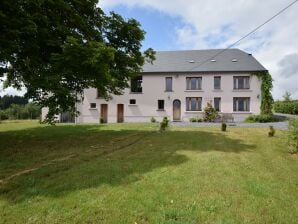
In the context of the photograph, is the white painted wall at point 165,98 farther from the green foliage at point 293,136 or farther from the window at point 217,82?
the green foliage at point 293,136

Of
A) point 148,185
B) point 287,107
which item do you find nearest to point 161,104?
point 287,107

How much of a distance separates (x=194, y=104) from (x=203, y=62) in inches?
221

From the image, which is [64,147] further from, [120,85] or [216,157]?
[216,157]

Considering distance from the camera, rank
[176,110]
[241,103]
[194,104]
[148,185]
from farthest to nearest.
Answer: [176,110] < [194,104] < [241,103] < [148,185]

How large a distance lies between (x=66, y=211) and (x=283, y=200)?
517 centimetres

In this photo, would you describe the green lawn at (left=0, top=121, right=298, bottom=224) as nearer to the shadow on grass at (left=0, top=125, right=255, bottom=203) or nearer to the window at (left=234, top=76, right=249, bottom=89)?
the shadow on grass at (left=0, top=125, right=255, bottom=203)

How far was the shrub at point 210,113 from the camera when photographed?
116 feet

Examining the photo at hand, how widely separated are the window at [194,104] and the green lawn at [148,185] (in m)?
22.3

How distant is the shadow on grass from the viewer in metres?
8.42

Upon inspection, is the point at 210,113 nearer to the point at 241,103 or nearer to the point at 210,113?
the point at 210,113

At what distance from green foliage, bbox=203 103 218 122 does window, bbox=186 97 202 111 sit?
4.14 feet

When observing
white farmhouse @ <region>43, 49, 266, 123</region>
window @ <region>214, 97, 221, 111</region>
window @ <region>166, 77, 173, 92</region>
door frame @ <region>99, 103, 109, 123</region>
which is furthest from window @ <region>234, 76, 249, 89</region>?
door frame @ <region>99, 103, 109, 123</region>

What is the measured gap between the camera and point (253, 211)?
22.7ft

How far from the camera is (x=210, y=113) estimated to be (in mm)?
35688
